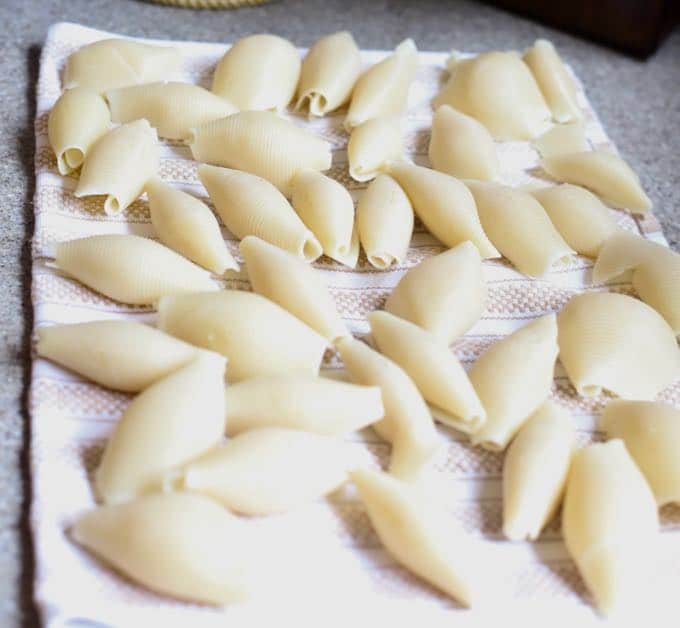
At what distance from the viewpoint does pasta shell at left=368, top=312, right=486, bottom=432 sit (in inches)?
18.6

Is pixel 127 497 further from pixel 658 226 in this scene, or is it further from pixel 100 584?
pixel 658 226

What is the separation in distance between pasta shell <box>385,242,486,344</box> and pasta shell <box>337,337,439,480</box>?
0.04 metres

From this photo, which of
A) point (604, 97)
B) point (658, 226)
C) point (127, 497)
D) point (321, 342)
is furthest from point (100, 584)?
point (604, 97)

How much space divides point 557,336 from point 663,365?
0.16 ft

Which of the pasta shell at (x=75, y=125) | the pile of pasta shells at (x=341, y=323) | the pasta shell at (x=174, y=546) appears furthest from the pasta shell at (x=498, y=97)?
the pasta shell at (x=174, y=546)

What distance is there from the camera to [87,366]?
18.5 inches

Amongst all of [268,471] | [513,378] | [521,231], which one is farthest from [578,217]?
[268,471]

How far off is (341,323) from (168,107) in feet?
0.64

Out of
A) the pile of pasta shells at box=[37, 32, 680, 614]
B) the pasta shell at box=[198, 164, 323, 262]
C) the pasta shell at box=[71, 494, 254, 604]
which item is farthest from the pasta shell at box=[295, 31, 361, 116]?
the pasta shell at box=[71, 494, 254, 604]

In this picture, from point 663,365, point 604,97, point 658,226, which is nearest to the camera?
point 663,365

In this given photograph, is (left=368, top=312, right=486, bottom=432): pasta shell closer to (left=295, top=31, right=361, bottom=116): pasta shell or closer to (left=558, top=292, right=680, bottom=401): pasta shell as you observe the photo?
(left=558, top=292, right=680, bottom=401): pasta shell

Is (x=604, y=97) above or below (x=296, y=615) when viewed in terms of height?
above

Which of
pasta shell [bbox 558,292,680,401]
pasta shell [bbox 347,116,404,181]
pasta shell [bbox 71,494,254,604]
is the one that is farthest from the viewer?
pasta shell [bbox 347,116,404,181]

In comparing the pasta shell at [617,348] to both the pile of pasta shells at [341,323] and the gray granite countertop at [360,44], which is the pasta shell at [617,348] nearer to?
the pile of pasta shells at [341,323]
